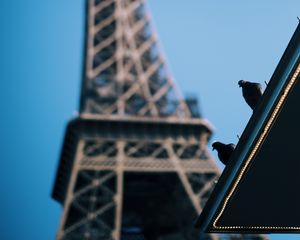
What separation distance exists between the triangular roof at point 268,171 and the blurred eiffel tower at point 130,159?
58.6 feet

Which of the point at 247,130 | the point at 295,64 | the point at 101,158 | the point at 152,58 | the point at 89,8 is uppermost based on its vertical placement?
the point at 295,64

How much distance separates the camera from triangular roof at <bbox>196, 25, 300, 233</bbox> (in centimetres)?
495

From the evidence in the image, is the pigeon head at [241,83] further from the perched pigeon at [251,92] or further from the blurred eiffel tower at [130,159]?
the blurred eiffel tower at [130,159]

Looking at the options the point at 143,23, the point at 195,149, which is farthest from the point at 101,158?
the point at 143,23

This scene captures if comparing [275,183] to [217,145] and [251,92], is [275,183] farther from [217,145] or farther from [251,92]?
[251,92]

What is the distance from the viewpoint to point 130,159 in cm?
2792

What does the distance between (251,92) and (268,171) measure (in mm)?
957

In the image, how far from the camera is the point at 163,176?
2909 centimetres

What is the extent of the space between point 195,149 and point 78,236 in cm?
945

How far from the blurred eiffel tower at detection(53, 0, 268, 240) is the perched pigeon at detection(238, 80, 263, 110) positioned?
1881 cm

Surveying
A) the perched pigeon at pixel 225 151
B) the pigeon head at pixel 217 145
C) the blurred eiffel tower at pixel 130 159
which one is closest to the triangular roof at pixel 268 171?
the perched pigeon at pixel 225 151

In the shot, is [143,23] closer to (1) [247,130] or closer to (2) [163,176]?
(2) [163,176]

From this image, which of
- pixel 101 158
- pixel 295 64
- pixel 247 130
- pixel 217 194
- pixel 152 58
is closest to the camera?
pixel 295 64

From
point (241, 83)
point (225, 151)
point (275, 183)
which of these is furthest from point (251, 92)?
point (275, 183)
